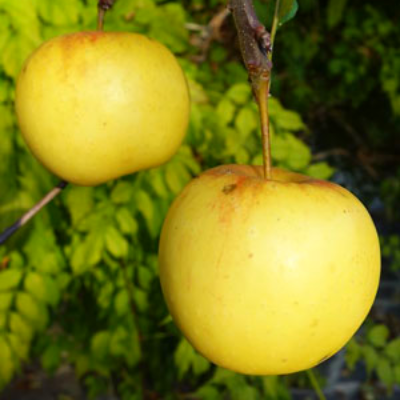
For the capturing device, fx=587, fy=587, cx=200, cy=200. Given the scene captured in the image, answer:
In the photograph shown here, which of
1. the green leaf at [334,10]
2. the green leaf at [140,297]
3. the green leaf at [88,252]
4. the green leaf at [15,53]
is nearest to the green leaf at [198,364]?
the green leaf at [140,297]

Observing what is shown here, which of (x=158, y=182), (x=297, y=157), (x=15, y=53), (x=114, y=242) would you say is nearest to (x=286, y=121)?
(x=297, y=157)

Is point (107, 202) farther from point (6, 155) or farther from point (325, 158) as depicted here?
point (325, 158)

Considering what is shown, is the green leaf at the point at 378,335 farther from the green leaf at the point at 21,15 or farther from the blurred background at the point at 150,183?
the green leaf at the point at 21,15

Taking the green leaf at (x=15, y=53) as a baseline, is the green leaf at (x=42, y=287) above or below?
below

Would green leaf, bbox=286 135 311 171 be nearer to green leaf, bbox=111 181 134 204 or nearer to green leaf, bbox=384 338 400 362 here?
green leaf, bbox=111 181 134 204

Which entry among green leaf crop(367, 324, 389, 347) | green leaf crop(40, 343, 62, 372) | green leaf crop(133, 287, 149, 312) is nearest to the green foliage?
green leaf crop(367, 324, 389, 347)
